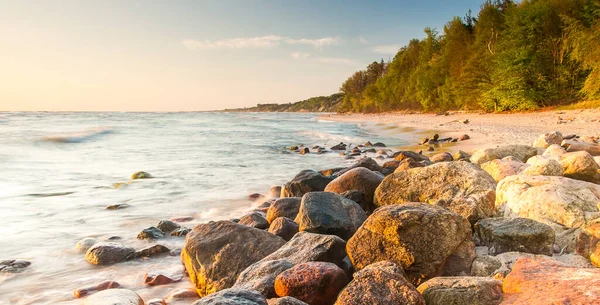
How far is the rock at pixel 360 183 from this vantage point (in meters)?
5.32

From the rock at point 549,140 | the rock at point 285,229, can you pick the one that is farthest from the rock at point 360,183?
the rock at point 549,140

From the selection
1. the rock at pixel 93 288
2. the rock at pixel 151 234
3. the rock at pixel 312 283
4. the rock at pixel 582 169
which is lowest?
the rock at pixel 93 288

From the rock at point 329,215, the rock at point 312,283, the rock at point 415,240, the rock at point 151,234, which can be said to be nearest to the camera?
the rock at point 312,283

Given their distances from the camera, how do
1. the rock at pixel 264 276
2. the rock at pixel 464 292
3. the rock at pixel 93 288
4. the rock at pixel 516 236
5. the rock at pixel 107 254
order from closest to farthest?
the rock at pixel 464 292, the rock at pixel 264 276, the rock at pixel 516 236, the rock at pixel 93 288, the rock at pixel 107 254

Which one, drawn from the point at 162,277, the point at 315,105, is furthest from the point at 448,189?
the point at 315,105

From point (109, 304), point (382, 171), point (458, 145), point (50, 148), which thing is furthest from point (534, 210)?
point (50, 148)

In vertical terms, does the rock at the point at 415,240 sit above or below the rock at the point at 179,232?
above

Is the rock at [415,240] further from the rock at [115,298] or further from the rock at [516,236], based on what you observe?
the rock at [115,298]

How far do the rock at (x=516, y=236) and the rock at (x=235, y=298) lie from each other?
2.08 meters

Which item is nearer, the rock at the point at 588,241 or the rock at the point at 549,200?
the rock at the point at 588,241

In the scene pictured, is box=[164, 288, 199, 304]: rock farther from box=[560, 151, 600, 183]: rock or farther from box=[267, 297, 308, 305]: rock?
box=[560, 151, 600, 183]: rock

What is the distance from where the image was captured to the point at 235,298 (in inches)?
86.6

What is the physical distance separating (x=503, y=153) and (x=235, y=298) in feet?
21.1

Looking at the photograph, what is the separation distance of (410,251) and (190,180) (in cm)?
789
